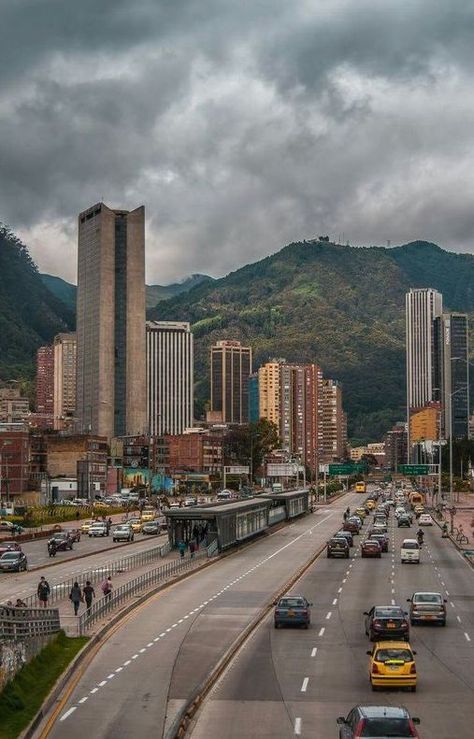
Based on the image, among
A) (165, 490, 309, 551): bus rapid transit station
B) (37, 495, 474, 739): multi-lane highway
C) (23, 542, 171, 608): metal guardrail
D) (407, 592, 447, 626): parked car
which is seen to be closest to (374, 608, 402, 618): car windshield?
(37, 495, 474, 739): multi-lane highway

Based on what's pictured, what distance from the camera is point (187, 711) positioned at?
90.3 ft

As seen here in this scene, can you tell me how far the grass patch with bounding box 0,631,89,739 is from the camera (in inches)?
1015

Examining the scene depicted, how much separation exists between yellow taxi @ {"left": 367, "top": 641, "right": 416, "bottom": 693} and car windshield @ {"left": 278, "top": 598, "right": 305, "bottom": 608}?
12.7 metres

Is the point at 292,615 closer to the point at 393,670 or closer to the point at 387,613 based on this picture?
the point at 387,613

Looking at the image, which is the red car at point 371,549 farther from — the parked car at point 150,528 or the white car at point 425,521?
the white car at point 425,521

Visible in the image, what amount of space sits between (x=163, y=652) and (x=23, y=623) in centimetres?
532

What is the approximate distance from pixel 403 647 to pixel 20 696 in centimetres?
1078

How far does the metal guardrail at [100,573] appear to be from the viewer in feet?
171

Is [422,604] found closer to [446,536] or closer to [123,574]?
[123,574]

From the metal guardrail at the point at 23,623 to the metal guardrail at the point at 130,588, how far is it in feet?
10.0

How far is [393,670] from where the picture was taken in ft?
102

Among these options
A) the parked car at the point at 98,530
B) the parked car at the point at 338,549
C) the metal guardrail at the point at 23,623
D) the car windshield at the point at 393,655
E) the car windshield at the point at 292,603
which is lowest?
the parked car at the point at 98,530

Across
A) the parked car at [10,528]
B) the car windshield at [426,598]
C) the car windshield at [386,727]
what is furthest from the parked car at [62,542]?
the car windshield at [386,727]

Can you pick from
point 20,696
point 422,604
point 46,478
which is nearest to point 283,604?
point 422,604
